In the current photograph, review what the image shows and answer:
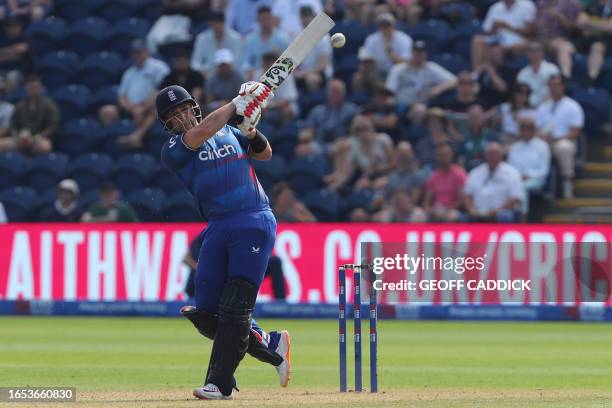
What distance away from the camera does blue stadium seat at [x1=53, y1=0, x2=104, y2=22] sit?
2373 centimetres

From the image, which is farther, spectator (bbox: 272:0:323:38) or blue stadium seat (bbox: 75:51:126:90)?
blue stadium seat (bbox: 75:51:126:90)

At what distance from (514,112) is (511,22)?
1801 millimetres

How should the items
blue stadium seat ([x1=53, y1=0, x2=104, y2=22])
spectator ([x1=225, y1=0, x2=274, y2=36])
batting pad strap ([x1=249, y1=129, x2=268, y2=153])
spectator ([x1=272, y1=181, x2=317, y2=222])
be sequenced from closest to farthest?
batting pad strap ([x1=249, y1=129, x2=268, y2=153]) < spectator ([x1=272, y1=181, x2=317, y2=222]) < spectator ([x1=225, y1=0, x2=274, y2=36]) < blue stadium seat ([x1=53, y1=0, x2=104, y2=22])

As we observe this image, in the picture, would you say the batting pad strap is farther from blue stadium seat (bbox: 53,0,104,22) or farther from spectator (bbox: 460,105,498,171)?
blue stadium seat (bbox: 53,0,104,22)

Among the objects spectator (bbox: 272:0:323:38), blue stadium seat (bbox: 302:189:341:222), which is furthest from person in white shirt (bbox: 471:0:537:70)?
blue stadium seat (bbox: 302:189:341:222)

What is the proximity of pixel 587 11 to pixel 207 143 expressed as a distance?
1281 cm

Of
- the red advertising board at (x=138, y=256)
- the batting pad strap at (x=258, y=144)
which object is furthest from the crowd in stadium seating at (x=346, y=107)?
the batting pad strap at (x=258, y=144)

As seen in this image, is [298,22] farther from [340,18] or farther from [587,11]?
[587,11]

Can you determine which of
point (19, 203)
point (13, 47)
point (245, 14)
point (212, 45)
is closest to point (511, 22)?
point (245, 14)

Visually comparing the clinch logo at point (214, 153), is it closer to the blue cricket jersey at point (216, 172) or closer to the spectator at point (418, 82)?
the blue cricket jersey at point (216, 172)

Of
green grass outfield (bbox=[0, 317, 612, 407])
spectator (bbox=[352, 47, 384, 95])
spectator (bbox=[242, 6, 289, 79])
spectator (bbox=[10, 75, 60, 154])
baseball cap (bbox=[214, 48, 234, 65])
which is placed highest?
spectator (bbox=[242, 6, 289, 79])

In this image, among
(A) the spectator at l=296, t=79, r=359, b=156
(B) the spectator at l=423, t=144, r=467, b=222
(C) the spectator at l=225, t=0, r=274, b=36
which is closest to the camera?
(B) the spectator at l=423, t=144, r=467, b=222

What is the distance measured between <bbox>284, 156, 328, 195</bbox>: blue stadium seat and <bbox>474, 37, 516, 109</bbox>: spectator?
8.45 ft

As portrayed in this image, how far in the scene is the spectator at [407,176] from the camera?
18.9 meters
